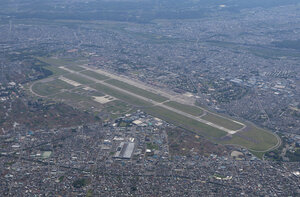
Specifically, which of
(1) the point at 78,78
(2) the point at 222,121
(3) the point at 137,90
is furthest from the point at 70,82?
(2) the point at 222,121

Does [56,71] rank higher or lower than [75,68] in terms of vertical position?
lower

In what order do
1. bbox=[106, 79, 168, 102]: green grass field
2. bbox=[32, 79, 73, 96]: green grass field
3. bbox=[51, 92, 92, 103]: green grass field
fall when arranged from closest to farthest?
bbox=[51, 92, 92, 103]: green grass field < bbox=[106, 79, 168, 102]: green grass field < bbox=[32, 79, 73, 96]: green grass field

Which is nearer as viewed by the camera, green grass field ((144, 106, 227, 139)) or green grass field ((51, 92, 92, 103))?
green grass field ((144, 106, 227, 139))

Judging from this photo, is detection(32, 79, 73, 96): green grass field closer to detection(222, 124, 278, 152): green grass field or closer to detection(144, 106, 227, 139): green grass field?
detection(144, 106, 227, 139): green grass field

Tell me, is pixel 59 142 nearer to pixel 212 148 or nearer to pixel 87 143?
pixel 87 143

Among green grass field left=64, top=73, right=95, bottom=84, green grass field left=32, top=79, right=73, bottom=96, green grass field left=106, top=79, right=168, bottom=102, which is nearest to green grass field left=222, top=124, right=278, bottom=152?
green grass field left=106, top=79, right=168, bottom=102

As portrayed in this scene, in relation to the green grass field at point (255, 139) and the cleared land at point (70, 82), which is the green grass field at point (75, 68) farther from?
the green grass field at point (255, 139)

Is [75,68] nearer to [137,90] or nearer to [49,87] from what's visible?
[49,87]
